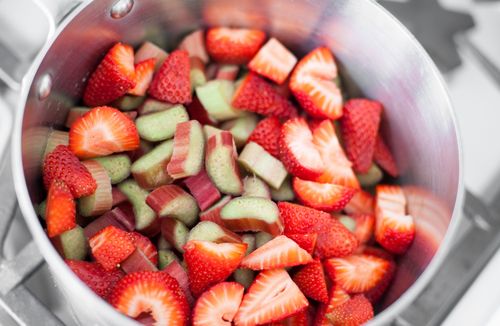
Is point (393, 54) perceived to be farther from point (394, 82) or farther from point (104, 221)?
point (104, 221)

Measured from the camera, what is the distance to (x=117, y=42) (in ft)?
2.81

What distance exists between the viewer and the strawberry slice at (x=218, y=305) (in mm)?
713

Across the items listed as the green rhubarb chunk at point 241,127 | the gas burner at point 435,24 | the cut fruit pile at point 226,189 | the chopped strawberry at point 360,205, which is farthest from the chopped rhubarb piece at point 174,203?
the gas burner at point 435,24

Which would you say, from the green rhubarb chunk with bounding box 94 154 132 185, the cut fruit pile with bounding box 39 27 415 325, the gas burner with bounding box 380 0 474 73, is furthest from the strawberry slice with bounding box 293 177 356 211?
the gas burner with bounding box 380 0 474 73

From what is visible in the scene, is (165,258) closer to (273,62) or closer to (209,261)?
(209,261)

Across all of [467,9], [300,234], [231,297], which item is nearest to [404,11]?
[467,9]

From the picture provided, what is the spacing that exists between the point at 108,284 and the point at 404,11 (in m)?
0.65

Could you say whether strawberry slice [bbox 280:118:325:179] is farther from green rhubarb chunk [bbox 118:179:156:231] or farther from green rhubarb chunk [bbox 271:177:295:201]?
green rhubarb chunk [bbox 118:179:156:231]

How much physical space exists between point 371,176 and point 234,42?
0.26 m

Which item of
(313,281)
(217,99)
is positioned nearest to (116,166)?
(217,99)

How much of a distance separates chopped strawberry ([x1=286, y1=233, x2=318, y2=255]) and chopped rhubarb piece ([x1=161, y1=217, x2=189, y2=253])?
12 centimetres

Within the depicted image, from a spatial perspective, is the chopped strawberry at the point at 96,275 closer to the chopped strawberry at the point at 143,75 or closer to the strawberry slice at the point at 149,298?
the strawberry slice at the point at 149,298

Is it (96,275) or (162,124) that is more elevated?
(162,124)

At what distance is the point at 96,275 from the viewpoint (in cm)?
73
